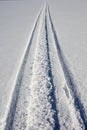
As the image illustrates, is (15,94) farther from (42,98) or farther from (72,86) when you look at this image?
(72,86)

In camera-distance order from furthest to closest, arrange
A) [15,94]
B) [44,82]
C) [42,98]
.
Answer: [44,82], [15,94], [42,98]

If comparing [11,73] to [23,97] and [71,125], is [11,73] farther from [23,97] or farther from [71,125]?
[71,125]

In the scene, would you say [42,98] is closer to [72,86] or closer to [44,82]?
[44,82]

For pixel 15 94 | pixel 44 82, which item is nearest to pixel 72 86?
pixel 44 82

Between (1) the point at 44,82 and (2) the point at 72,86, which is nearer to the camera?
(2) the point at 72,86

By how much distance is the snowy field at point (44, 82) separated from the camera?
3816 mm

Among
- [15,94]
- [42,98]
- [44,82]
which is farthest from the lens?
[44,82]

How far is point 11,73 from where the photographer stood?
5.67m

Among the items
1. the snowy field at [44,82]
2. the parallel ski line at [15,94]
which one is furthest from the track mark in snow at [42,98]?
the parallel ski line at [15,94]

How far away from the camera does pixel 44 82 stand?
4852mm

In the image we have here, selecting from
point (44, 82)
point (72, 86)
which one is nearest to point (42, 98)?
point (44, 82)

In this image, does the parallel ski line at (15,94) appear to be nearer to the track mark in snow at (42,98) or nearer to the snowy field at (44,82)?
the snowy field at (44,82)

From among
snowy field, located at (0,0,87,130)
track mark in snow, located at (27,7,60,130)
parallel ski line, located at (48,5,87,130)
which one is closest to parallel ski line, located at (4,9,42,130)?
snowy field, located at (0,0,87,130)

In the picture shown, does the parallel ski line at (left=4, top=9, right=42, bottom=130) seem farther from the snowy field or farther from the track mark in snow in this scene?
the track mark in snow
